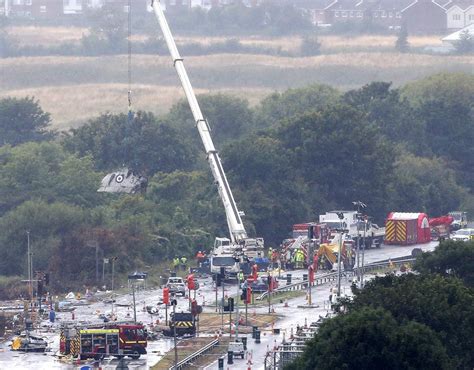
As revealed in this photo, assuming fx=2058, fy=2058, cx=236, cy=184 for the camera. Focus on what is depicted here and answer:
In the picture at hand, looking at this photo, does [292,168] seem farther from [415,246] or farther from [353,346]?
[353,346]

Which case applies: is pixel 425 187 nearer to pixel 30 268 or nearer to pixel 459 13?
pixel 30 268

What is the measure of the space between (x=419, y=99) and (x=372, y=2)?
27.2 meters

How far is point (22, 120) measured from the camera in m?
132

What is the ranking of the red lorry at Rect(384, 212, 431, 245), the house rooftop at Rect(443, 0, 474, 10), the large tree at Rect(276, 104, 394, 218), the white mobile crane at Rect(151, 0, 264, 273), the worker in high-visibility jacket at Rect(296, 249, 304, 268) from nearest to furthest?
the white mobile crane at Rect(151, 0, 264, 273), the worker in high-visibility jacket at Rect(296, 249, 304, 268), the red lorry at Rect(384, 212, 431, 245), the large tree at Rect(276, 104, 394, 218), the house rooftop at Rect(443, 0, 474, 10)

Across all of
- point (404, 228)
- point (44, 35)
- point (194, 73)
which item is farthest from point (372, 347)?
point (44, 35)

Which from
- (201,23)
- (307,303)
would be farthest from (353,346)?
(201,23)

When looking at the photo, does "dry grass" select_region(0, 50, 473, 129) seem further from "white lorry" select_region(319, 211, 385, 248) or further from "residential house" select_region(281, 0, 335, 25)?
"white lorry" select_region(319, 211, 385, 248)

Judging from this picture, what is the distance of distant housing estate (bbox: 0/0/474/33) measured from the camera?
162m

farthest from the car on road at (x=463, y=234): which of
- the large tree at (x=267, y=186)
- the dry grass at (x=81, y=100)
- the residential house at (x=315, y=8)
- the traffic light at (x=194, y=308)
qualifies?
the residential house at (x=315, y=8)

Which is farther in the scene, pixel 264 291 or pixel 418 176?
pixel 418 176

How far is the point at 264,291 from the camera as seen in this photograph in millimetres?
88250

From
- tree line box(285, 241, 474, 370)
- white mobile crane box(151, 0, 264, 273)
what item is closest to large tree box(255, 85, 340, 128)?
white mobile crane box(151, 0, 264, 273)

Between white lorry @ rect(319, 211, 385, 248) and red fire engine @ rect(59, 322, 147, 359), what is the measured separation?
108ft

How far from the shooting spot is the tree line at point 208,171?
9769 centimetres
